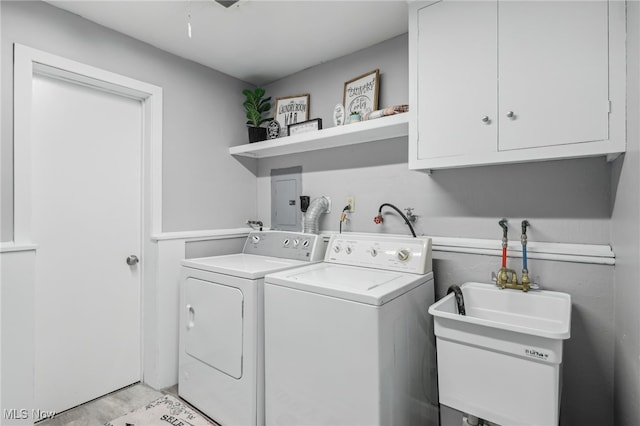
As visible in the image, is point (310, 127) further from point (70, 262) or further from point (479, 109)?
point (70, 262)

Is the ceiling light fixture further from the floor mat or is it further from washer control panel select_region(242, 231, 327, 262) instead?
the floor mat

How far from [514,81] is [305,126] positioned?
4.78 ft

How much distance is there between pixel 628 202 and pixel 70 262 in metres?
2.82

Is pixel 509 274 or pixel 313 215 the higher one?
pixel 313 215

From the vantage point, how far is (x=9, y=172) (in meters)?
1.69

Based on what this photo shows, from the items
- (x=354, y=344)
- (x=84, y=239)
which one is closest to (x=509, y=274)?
(x=354, y=344)

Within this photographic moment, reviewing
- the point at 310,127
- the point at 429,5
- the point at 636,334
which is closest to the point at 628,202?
the point at 636,334

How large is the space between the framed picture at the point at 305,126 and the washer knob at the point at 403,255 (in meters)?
1.15

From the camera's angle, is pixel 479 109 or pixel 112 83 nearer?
pixel 479 109

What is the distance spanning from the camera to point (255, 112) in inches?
107

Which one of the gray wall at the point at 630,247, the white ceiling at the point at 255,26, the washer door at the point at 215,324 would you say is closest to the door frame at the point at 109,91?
the white ceiling at the point at 255,26

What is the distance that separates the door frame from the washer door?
439 millimetres

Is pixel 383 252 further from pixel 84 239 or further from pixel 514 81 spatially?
pixel 84 239

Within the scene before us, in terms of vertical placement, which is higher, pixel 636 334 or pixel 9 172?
pixel 9 172
